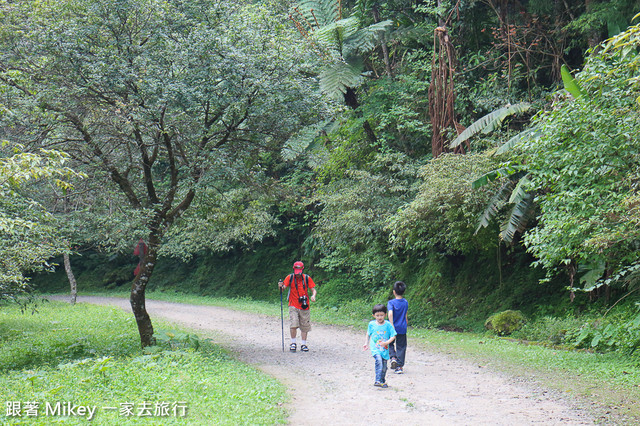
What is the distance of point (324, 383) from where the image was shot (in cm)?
762

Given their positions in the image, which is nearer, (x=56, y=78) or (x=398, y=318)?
(x=398, y=318)

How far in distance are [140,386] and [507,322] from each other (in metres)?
8.64

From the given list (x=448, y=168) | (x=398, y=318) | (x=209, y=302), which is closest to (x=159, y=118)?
(x=398, y=318)

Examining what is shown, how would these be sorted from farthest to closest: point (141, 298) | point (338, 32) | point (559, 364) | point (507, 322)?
point (338, 32)
point (507, 322)
point (141, 298)
point (559, 364)

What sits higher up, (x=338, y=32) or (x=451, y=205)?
(x=338, y=32)

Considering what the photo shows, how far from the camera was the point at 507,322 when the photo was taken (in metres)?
12.2

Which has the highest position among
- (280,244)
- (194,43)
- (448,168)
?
(194,43)

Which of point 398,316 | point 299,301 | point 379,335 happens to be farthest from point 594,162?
point 299,301

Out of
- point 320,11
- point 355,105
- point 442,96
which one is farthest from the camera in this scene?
point 355,105

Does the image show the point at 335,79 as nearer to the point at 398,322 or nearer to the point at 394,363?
the point at 398,322

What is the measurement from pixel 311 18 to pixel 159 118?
8120 mm

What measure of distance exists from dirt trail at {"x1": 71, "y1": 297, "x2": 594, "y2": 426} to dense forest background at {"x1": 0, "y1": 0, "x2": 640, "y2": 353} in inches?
84.3

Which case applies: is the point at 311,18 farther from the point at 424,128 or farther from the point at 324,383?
the point at 324,383

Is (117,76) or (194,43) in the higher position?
(194,43)
